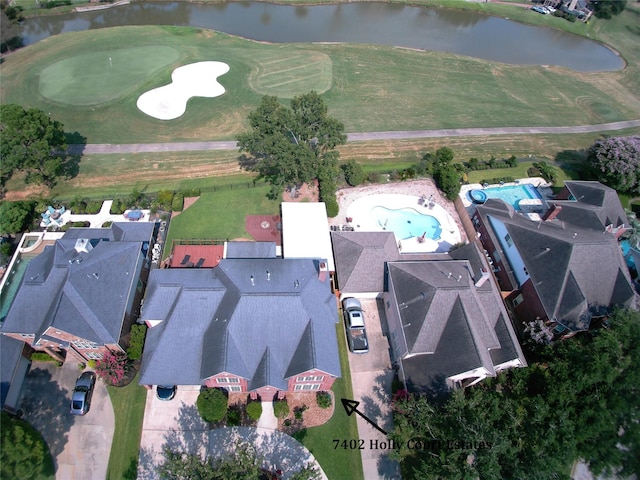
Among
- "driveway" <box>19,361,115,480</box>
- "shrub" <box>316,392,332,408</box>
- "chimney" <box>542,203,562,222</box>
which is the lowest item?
"driveway" <box>19,361,115,480</box>

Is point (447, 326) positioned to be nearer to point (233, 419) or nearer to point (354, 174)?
point (233, 419)

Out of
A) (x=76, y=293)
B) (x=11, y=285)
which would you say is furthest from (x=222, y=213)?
(x=11, y=285)

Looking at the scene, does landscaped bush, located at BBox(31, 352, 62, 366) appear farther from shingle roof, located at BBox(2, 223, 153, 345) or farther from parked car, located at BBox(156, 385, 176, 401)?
parked car, located at BBox(156, 385, 176, 401)

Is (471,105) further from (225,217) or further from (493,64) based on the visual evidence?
(225,217)

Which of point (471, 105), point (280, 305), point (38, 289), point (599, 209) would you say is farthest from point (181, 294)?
point (471, 105)

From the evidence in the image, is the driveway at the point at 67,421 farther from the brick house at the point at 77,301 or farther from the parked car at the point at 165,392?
the parked car at the point at 165,392

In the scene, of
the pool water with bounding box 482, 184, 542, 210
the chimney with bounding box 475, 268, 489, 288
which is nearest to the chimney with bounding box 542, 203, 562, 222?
the pool water with bounding box 482, 184, 542, 210
